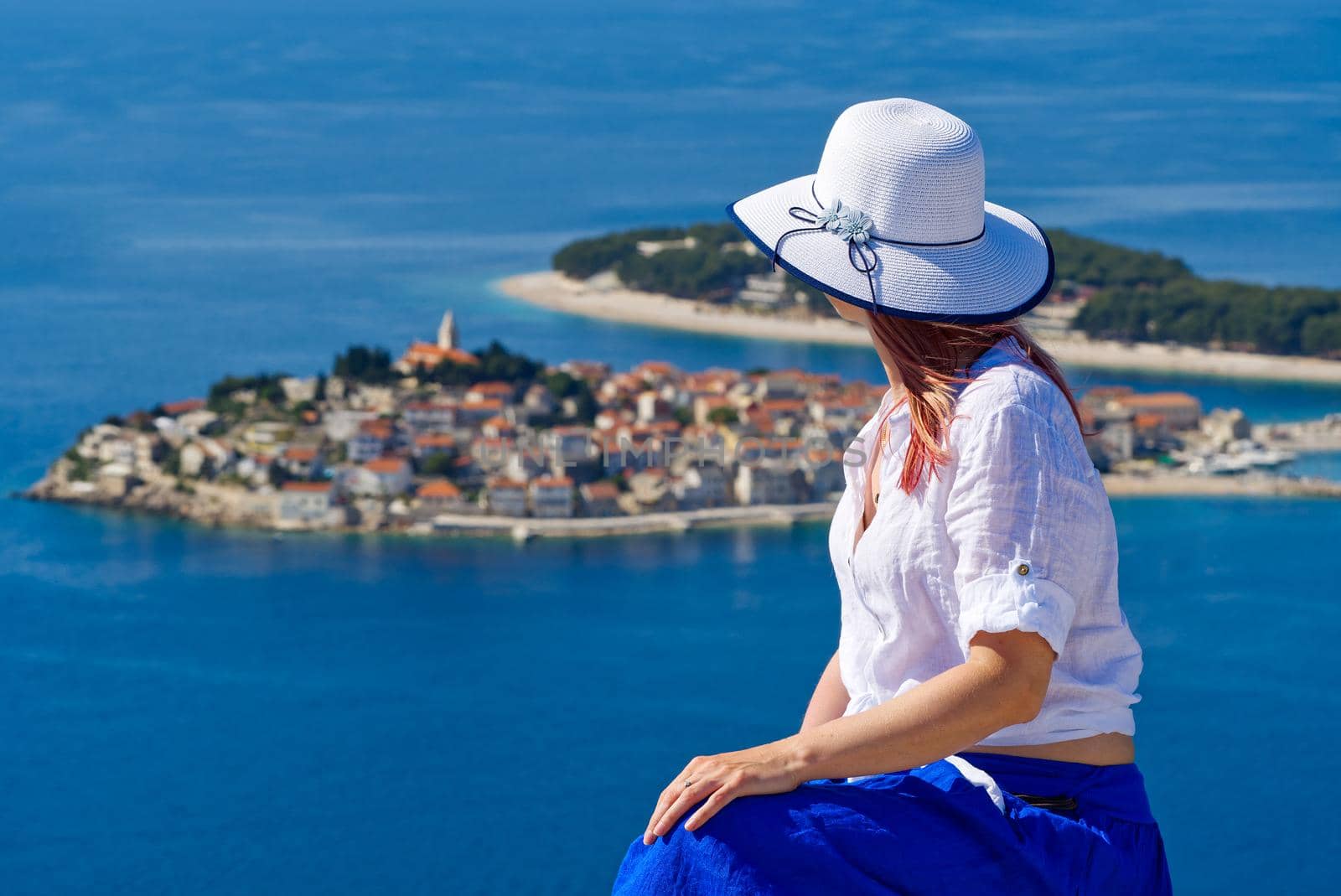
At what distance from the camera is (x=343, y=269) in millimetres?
19906

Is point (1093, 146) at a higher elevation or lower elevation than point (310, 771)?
A: higher

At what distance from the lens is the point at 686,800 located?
0.66 meters

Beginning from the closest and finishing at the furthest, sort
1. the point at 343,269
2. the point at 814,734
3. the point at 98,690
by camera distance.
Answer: the point at 814,734
the point at 98,690
the point at 343,269

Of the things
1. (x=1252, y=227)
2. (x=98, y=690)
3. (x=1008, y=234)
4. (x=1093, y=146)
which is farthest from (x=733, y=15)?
(x=1008, y=234)

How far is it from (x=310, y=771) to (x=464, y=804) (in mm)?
827

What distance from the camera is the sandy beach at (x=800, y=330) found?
16266 mm

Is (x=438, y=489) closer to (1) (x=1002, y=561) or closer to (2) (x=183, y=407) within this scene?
(2) (x=183, y=407)

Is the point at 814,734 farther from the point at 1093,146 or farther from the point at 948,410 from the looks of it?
the point at 1093,146

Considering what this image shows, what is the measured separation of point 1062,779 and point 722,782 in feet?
0.53

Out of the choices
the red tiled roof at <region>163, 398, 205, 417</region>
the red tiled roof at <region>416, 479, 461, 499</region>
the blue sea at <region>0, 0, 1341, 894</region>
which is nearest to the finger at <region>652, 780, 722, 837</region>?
the blue sea at <region>0, 0, 1341, 894</region>

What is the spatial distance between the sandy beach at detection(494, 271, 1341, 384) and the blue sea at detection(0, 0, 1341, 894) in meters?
0.41

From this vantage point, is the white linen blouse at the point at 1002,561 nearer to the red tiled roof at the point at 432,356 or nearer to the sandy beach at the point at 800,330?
the red tiled roof at the point at 432,356

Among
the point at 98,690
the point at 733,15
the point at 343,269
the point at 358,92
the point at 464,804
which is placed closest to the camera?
the point at 464,804

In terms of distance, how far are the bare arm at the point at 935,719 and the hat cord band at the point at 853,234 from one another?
154mm
